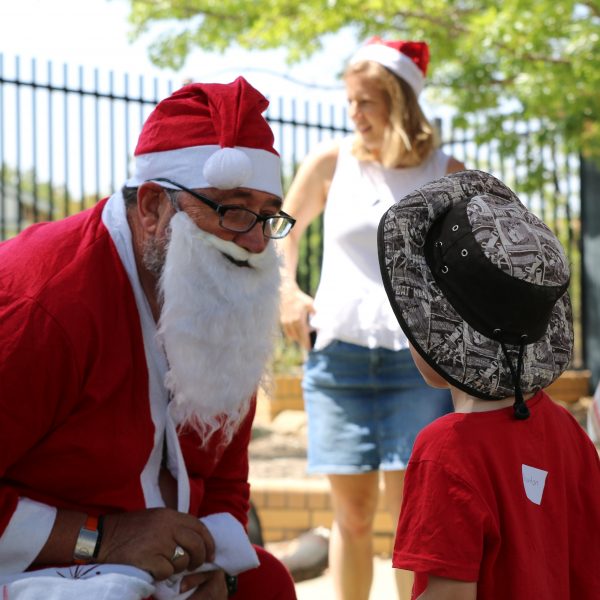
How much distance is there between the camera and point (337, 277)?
3623 millimetres

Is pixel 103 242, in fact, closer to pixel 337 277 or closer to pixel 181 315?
pixel 181 315

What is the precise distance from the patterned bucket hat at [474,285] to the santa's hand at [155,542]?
0.85m

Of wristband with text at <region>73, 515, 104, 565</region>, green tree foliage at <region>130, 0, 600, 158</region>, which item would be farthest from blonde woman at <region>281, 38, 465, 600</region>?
green tree foliage at <region>130, 0, 600, 158</region>

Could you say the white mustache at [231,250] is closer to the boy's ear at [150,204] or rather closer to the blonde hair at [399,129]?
the boy's ear at [150,204]

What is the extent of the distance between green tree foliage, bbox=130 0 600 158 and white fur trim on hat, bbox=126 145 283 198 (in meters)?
4.64

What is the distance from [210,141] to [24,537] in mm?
1100

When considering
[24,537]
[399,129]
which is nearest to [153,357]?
[24,537]

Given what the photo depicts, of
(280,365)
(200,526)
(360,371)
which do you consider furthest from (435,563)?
(280,365)

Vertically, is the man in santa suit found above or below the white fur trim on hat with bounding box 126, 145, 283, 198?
below

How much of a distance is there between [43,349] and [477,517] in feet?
3.40

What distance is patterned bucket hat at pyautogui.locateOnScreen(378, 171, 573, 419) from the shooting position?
1.89 meters

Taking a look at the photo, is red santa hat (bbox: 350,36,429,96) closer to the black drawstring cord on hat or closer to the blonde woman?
the blonde woman

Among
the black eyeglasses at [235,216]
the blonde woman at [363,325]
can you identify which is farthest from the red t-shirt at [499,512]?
the blonde woman at [363,325]

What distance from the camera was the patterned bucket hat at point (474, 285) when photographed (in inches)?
74.4
